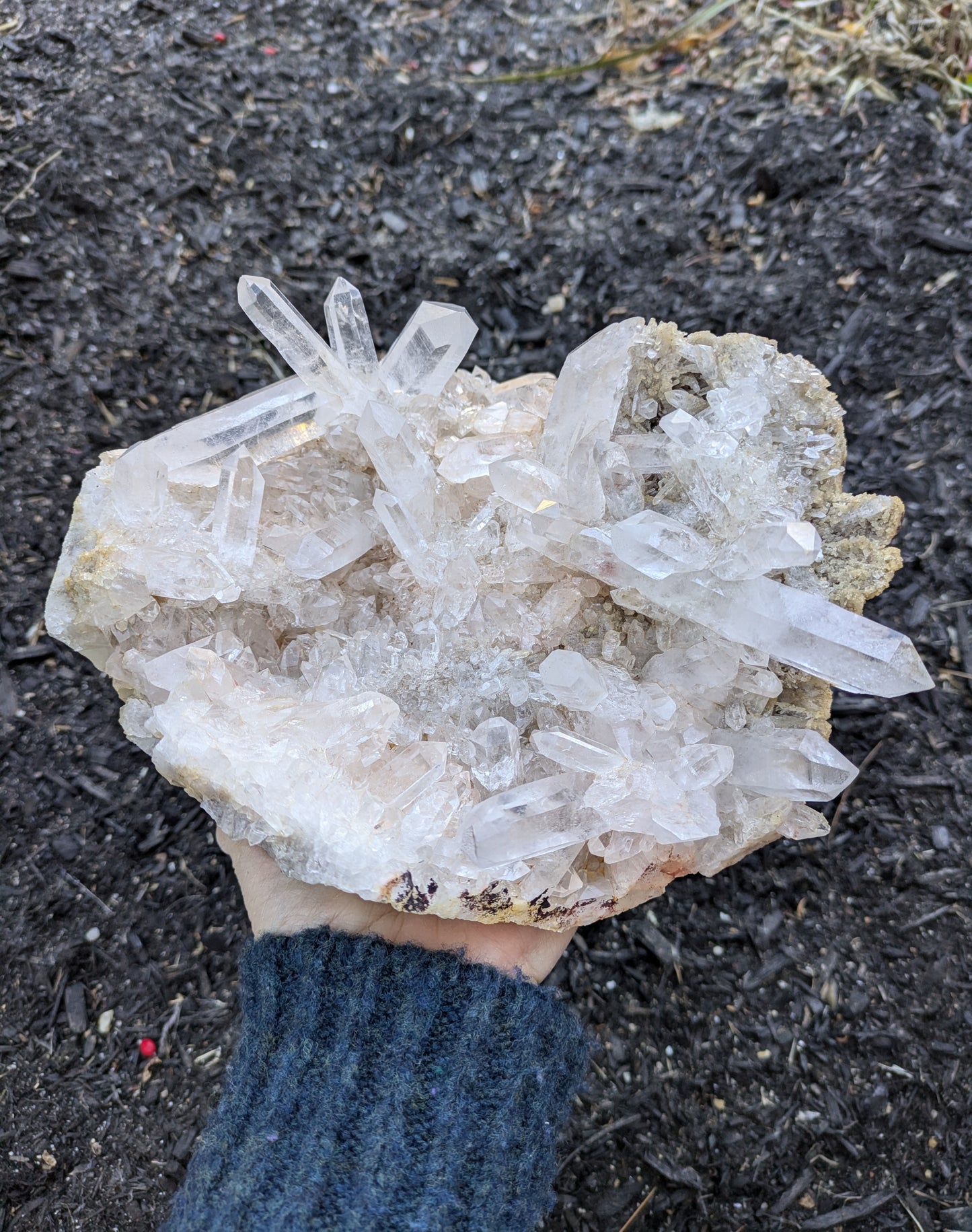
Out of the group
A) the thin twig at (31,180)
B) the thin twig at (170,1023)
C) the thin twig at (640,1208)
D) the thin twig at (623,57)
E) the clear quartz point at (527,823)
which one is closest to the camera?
the clear quartz point at (527,823)

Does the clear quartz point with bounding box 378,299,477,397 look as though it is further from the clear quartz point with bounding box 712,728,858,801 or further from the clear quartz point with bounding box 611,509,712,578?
the clear quartz point with bounding box 712,728,858,801

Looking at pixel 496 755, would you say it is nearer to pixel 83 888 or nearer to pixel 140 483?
pixel 140 483

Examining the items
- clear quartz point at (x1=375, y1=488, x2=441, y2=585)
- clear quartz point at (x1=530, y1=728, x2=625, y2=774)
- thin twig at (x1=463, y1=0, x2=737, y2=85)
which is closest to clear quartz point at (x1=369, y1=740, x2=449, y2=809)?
clear quartz point at (x1=530, y1=728, x2=625, y2=774)

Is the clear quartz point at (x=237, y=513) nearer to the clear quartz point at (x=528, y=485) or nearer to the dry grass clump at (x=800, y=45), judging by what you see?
the clear quartz point at (x=528, y=485)

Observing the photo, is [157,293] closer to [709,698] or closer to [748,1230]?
[709,698]

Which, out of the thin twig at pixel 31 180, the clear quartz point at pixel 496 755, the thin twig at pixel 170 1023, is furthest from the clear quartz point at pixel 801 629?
the thin twig at pixel 31 180

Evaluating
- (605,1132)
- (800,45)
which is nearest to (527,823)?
(605,1132)
